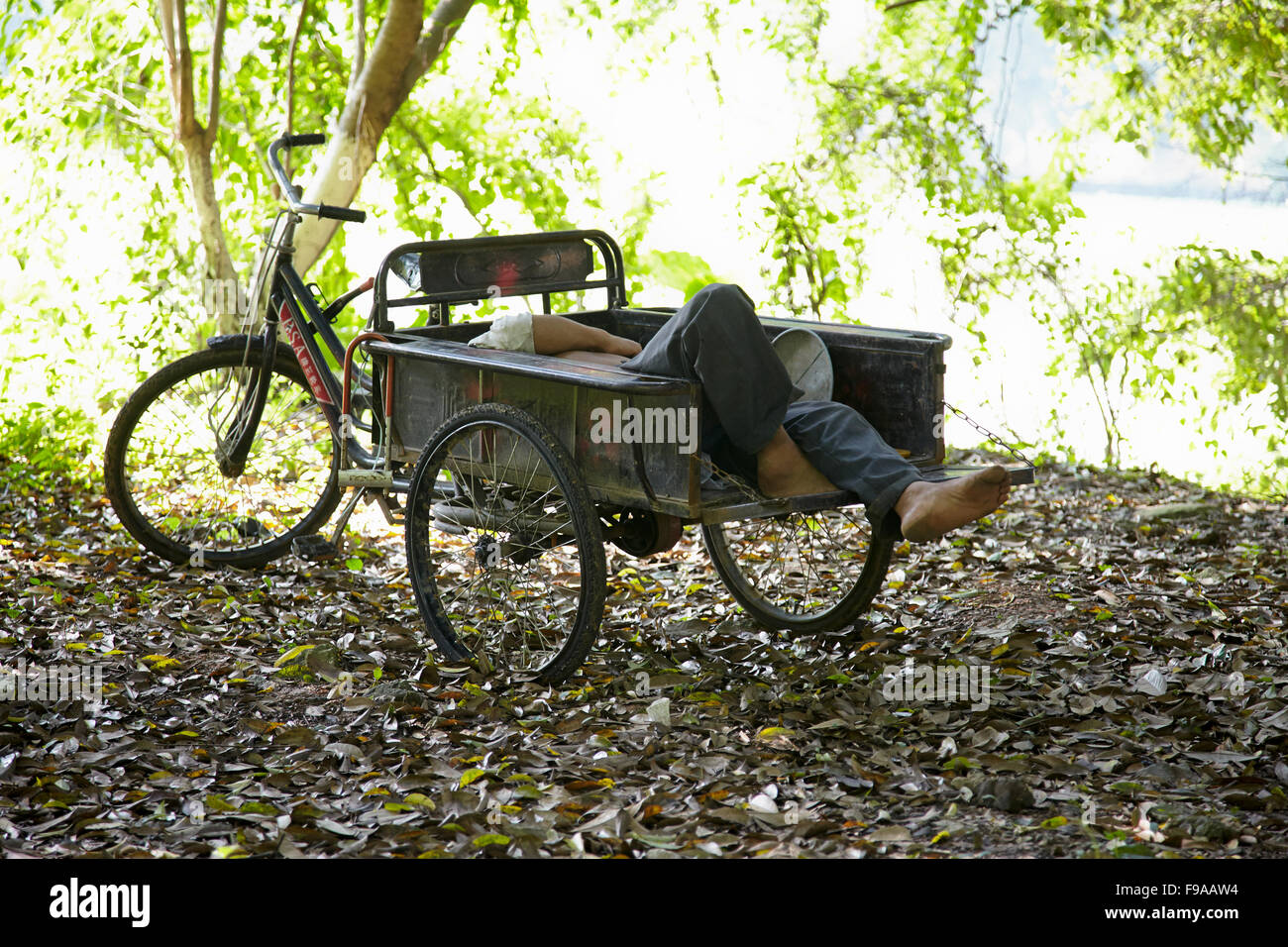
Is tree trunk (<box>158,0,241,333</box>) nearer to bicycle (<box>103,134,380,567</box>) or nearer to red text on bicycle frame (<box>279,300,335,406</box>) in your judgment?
bicycle (<box>103,134,380,567</box>)

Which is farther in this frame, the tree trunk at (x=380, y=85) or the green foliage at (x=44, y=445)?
the green foliage at (x=44, y=445)

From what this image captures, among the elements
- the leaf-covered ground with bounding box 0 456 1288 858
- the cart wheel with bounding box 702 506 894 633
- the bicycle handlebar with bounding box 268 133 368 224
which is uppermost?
the bicycle handlebar with bounding box 268 133 368 224

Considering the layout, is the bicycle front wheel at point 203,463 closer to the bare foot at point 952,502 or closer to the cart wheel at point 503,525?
the cart wheel at point 503,525

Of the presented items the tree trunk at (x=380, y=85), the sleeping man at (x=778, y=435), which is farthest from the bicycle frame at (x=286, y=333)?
the sleeping man at (x=778, y=435)

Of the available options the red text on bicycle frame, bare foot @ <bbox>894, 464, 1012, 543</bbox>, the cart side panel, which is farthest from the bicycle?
bare foot @ <bbox>894, 464, 1012, 543</bbox>

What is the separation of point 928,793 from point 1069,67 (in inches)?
189

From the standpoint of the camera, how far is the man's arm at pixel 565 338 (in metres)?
3.67

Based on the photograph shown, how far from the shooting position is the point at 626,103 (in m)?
7.73

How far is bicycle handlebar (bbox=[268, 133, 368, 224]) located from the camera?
435cm

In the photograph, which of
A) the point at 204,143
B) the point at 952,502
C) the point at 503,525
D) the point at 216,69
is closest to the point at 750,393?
the point at 952,502

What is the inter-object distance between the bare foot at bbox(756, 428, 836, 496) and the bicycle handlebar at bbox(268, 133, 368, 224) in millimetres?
1893

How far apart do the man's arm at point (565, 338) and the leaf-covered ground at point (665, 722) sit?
3.10ft

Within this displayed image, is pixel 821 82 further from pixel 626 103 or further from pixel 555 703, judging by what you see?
pixel 555 703
